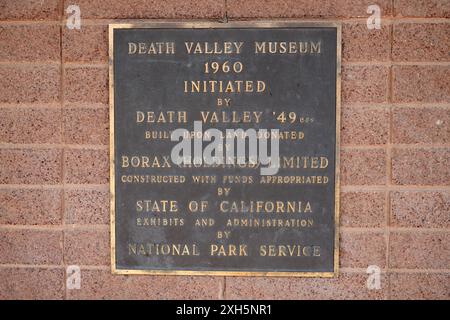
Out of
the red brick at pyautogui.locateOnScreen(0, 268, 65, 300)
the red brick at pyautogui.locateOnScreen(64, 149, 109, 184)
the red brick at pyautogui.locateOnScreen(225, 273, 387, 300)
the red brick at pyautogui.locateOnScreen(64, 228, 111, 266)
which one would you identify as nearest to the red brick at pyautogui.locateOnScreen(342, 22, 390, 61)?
the red brick at pyautogui.locateOnScreen(225, 273, 387, 300)

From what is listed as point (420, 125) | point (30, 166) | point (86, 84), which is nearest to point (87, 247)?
point (30, 166)

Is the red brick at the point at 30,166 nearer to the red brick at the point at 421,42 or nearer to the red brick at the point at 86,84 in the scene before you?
the red brick at the point at 86,84

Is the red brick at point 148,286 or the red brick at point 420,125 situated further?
the red brick at point 148,286

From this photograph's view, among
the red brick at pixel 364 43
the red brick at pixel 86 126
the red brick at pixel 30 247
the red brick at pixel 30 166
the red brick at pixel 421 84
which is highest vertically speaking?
the red brick at pixel 364 43

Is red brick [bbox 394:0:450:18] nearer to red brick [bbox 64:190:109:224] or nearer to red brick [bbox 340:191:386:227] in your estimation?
red brick [bbox 340:191:386:227]

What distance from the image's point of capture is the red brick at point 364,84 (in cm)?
283

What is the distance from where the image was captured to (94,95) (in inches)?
115

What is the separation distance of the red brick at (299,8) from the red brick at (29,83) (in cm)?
118

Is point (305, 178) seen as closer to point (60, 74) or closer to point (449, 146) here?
point (449, 146)

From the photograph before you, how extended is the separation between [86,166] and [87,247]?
0.52 meters

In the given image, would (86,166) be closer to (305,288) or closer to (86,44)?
(86,44)

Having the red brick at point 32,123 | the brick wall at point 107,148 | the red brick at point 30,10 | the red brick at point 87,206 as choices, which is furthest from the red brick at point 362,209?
the red brick at point 30,10

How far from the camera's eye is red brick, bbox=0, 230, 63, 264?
2967mm

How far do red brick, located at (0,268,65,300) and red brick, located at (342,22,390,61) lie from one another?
2.27 meters
